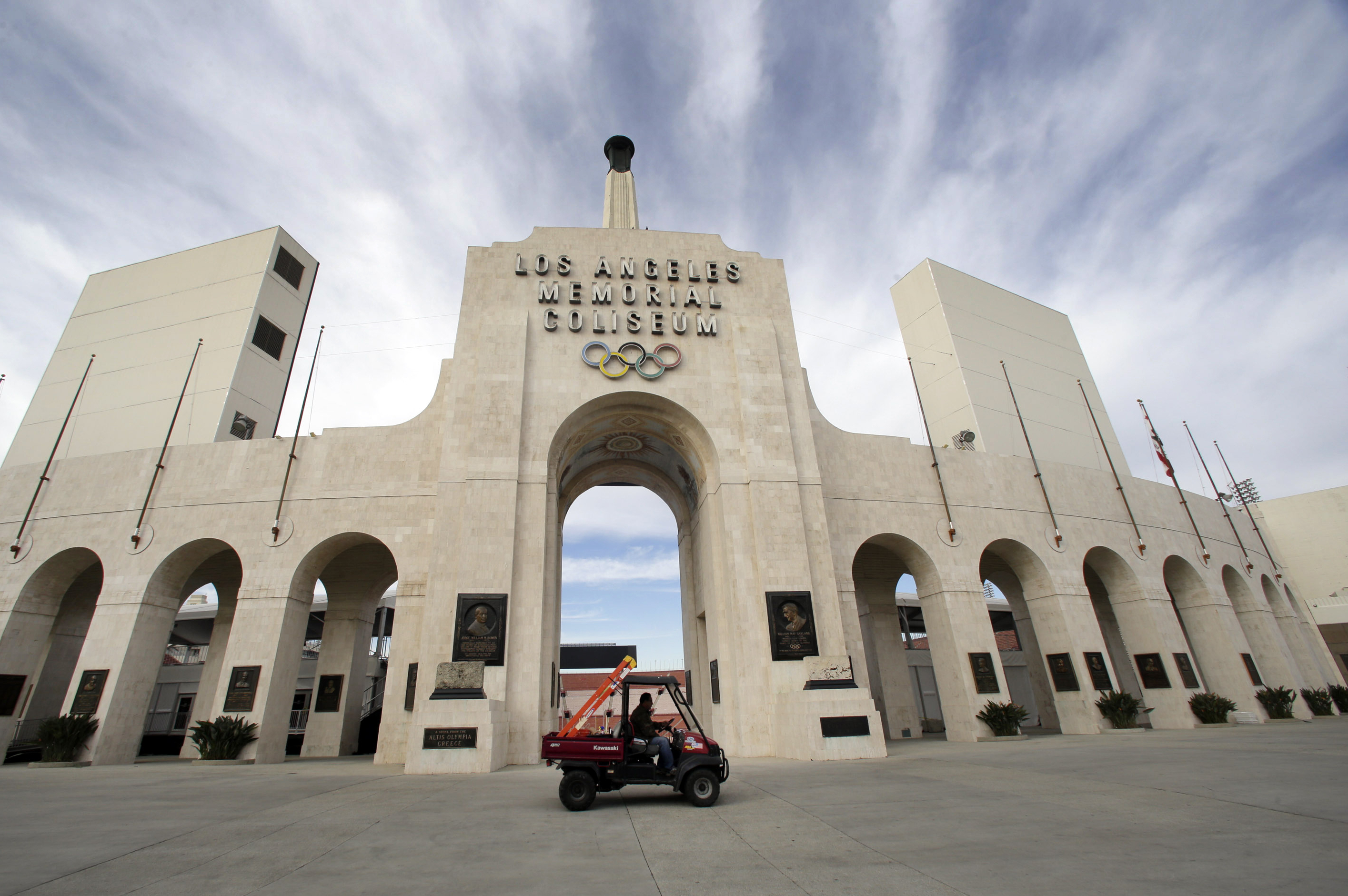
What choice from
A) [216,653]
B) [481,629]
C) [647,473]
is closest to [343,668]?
[216,653]

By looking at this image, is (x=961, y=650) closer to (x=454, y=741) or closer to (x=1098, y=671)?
(x=1098, y=671)

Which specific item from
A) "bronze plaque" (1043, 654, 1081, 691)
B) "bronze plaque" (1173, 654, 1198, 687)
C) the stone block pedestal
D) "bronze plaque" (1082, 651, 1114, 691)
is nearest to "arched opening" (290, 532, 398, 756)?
the stone block pedestal

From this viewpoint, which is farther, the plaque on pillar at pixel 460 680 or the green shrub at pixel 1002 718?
the green shrub at pixel 1002 718

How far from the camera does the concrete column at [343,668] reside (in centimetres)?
2309

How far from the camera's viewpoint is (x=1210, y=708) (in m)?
22.5

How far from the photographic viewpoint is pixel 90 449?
88.2 ft

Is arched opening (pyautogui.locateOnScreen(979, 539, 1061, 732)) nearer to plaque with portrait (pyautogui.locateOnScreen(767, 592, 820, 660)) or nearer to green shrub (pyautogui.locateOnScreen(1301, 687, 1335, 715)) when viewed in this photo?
plaque with portrait (pyautogui.locateOnScreen(767, 592, 820, 660))

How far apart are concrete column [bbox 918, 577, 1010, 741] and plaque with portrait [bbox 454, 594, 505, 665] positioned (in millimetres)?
14582

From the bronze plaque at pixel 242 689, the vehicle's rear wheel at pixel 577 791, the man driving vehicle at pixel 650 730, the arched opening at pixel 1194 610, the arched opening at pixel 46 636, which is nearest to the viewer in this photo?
the vehicle's rear wheel at pixel 577 791

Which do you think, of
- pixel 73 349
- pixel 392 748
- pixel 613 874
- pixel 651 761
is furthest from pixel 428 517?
pixel 73 349

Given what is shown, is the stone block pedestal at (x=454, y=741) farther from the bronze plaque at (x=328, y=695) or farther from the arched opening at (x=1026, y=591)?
the arched opening at (x=1026, y=591)

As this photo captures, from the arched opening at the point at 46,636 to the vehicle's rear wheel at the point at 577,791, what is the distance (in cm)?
1913

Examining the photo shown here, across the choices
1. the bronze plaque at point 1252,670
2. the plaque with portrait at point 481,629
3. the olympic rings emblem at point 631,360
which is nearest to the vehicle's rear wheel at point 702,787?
the plaque with portrait at point 481,629

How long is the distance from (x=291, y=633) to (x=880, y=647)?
2199cm
